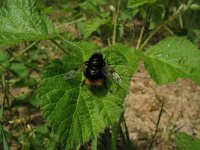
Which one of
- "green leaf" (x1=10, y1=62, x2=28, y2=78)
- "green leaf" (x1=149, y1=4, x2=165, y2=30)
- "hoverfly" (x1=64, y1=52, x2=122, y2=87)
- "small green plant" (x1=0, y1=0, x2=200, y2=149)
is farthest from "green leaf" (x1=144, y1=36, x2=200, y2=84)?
"green leaf" (x1=10, y1=62, x2=28, y2=78)

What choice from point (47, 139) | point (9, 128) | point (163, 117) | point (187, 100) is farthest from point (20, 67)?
point (187, 100)

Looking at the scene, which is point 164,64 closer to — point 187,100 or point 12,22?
point 12,22

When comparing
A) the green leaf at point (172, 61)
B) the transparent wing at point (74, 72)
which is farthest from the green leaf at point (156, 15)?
the transparent wing at point (74, 72)

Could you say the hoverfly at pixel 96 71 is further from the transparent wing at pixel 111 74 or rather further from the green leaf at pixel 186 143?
the green leaf at pixel 186 143

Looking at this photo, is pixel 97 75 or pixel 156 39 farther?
pixel 156 39

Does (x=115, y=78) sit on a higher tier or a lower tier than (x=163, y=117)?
higher

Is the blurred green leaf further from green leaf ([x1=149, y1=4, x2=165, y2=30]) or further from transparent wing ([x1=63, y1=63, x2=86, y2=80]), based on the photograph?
transparent wing ([x1=63, y1=63, x2=86, y2=80])

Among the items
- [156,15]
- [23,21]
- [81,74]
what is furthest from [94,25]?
[81,74]
